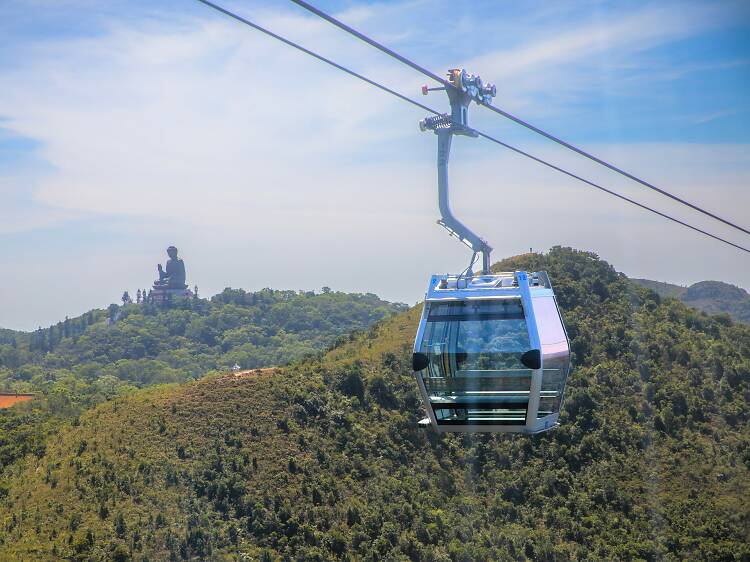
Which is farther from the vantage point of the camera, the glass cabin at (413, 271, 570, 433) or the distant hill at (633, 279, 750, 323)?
the distant hill at (633, 279, 750, 323)

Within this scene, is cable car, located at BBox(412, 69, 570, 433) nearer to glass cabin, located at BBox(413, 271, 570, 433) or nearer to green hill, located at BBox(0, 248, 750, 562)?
glass cabin, located at BBox(413, 271, 570, 433)

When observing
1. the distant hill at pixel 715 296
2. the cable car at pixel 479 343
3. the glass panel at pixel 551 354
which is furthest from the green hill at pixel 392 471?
the distant hill at pixel 715 296

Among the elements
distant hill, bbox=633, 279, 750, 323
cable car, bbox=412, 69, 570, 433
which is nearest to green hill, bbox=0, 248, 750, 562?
cable car, bbox=412, 69, 570, 433

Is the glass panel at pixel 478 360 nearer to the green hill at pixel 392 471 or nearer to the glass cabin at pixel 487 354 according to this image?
the glass cabin at pixel 487 354

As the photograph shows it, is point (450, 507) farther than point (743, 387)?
No

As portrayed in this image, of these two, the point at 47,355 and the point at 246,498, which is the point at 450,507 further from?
the point at 47,355

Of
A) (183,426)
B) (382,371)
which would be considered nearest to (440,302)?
(183,426)

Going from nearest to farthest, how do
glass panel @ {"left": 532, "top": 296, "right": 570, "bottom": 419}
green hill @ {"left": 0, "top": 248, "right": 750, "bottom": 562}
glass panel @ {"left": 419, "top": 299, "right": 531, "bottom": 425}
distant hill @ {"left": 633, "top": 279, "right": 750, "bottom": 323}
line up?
glass panel @ {"left": 419, "top": 299, "right": 531, "bottom": 425} < glass panel @ {"left": 532, "top": 296, "right": 570, "bottom": 419} < green hill @ {"left": 0, "top": 248, "right": 750, "bottom": 562} < distant hill @ {"left": 633, "top": 279, "right": 750, "bottom": 323}
